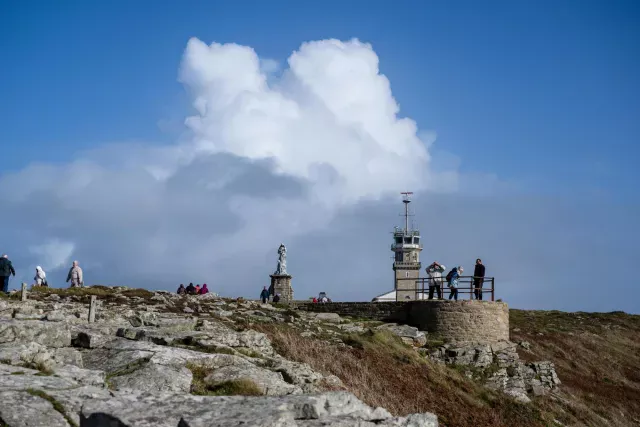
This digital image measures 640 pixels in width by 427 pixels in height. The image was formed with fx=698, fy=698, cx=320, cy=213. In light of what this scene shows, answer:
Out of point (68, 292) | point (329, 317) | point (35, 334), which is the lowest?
point (35, 334)

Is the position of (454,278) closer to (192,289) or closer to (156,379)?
(192,289)

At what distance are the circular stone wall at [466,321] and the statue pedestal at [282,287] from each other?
16.2 metres

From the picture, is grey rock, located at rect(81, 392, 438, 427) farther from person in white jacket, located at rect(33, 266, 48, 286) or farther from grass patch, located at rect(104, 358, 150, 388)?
person in white jacket, located at rect(33, 266, 48, 286)

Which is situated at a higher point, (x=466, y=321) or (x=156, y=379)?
(x=466, y=321)

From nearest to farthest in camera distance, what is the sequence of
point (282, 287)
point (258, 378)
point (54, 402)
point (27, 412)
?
point (27, 412), point (54, 402), point (258, 378), point (282, 287)

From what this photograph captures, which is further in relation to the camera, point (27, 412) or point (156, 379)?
point (156, 379)

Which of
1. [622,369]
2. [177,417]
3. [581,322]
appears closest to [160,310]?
[177,417]

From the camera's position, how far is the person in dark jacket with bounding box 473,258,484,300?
29906 millimetres

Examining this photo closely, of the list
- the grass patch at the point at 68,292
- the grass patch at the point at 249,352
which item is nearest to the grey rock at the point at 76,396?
the grass patch at the point at 249,352

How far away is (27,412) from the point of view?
705 cm

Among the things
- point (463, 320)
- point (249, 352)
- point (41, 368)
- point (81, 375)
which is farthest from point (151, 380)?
point (463, 320)

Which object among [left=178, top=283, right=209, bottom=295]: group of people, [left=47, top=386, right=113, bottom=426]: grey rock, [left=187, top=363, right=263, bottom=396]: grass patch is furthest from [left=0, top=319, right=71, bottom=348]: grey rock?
[left=178, top=283, right=209, bottom=295]: group of people

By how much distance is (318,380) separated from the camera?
12.2 m

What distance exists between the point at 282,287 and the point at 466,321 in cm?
1782
